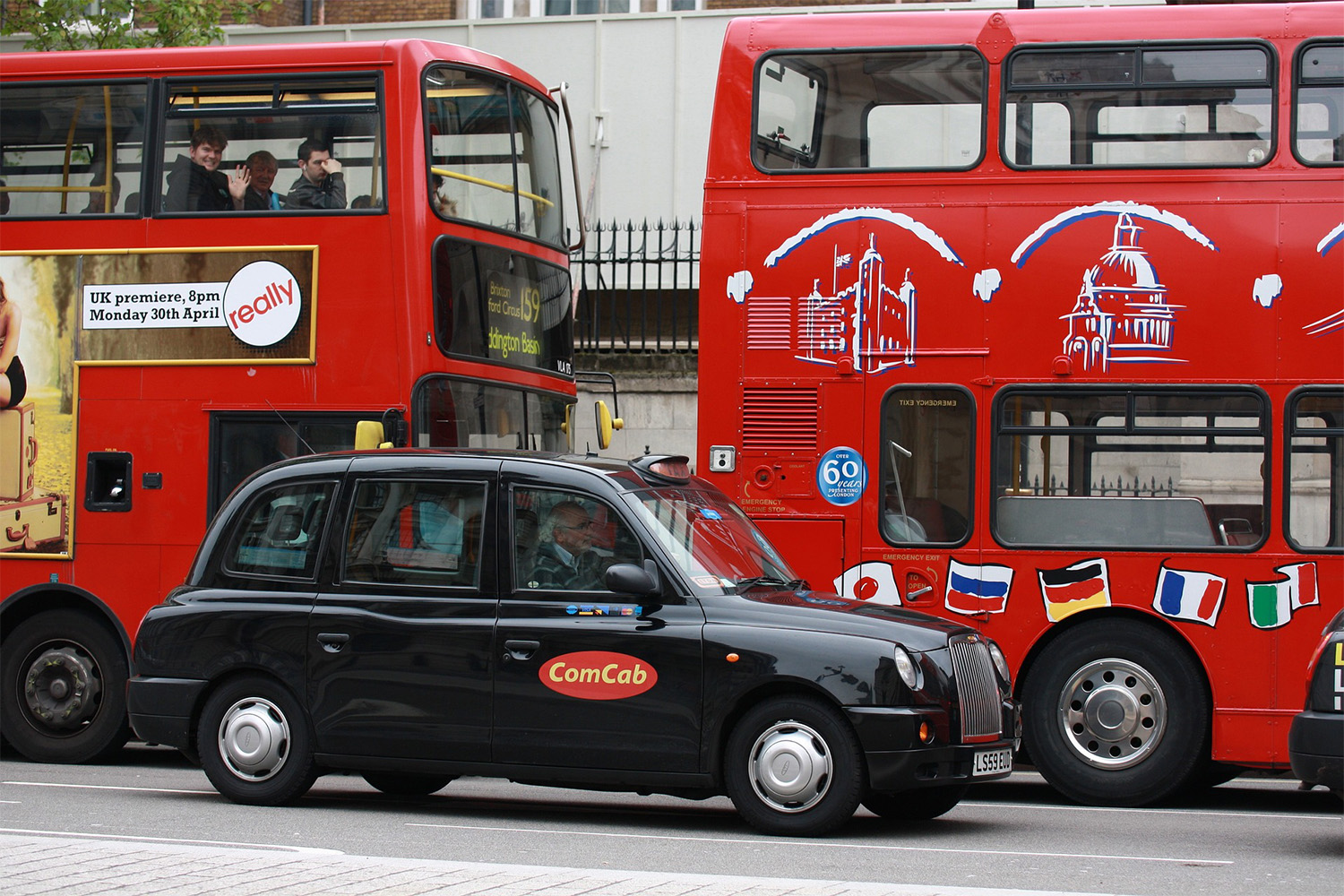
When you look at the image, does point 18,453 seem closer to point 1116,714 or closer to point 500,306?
point 500,306

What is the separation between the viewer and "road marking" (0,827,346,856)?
687 centimetres

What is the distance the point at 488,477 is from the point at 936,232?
137 inches

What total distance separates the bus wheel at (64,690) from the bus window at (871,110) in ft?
19.2

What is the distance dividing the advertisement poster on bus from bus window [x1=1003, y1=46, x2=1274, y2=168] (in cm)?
493

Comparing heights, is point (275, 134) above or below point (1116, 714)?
above

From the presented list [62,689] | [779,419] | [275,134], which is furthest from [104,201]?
[779,419]

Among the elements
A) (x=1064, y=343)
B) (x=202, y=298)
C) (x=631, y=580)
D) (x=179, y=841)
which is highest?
(x=202, y=298)

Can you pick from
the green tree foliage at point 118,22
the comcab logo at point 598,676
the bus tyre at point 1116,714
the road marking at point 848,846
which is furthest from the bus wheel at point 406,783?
the green tree foliage at point 118,22

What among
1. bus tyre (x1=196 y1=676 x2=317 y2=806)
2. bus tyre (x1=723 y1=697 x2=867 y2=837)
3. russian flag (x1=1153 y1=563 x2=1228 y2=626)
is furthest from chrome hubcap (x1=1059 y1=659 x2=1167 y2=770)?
bus tyre (x1=196 y1=676 x2=317 y2=806)

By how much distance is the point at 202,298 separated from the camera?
11.4 m

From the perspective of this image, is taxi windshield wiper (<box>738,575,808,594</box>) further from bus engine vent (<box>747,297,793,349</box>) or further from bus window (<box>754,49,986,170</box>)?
bus window (<box>754,49,986,170</box>)

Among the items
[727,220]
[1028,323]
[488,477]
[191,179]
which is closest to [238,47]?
[191,179]

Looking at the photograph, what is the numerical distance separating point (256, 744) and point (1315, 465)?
6.28 metres

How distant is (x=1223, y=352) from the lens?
9797 mm
